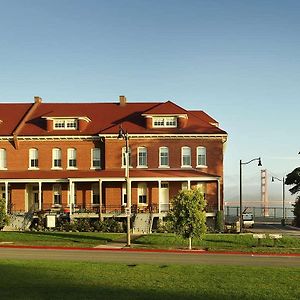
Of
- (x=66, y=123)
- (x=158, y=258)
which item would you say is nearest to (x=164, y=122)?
(x=66, y=123)

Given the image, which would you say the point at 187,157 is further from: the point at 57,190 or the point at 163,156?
the point at 57,190

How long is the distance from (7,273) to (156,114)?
32.1 m

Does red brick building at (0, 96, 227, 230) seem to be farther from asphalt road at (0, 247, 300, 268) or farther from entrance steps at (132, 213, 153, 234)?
asphalt road at (0, 247, 300, 268)

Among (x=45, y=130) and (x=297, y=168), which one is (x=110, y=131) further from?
(x=297, y=168)

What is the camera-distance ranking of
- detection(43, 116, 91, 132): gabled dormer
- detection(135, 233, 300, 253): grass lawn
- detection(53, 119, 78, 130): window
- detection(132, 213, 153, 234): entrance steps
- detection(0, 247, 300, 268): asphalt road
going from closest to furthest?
1. detection(0, 247, 300, 268): asphalt road
2. detection(135, 233, 300, 253): grass lawn
3. detection(132, 213, 153, 234): entrance steps
4. detection(43, 116, 91, 132): gabled dormer
5. detection(53, 119, 78, 130): window

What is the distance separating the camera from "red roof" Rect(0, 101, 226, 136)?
47031 millimetres

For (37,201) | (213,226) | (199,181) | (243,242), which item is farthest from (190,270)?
(37,201)

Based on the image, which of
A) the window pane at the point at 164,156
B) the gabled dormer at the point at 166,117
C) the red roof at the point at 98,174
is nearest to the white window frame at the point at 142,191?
the red roof at the point at 98,174

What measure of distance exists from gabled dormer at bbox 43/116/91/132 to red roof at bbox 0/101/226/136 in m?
0.42

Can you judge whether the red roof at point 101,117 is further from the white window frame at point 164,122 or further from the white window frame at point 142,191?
the white window frame at point 142,191

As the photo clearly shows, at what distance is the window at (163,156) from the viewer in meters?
46.7

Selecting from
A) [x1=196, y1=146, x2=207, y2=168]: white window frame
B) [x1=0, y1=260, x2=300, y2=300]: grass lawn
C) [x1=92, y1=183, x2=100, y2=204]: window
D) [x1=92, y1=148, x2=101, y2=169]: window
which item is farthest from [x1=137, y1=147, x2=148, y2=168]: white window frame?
[x1=0, y1=260, x2=300, y2=300]: grass lawn

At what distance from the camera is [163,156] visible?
153 ft

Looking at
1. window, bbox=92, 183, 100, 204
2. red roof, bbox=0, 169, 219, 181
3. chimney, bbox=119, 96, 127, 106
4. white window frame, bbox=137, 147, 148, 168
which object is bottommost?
window, bbox=92, 183, 100, 204
